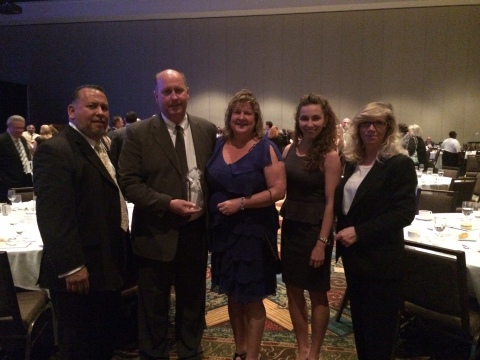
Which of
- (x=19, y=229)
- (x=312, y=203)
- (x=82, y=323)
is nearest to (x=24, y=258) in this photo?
(x=19, y=229)

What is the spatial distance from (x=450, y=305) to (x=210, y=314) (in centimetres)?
184

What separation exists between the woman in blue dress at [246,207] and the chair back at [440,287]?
30.8 inches

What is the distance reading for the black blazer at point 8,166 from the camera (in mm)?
5602

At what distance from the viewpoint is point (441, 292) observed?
2.17 meters

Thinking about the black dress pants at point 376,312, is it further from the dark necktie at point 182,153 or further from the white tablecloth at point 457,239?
the dark necktie at point 182,153

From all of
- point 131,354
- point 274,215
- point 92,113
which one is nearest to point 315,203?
point 274,215

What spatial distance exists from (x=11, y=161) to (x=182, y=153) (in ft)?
14.6

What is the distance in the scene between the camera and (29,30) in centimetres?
1522

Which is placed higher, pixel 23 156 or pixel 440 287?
pixel 23 156

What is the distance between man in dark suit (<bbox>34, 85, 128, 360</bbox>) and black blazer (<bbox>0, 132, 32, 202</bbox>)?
4.34m

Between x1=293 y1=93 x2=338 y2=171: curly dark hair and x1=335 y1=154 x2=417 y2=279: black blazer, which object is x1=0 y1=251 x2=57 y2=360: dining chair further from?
x1=335 y1=154 x2=417 y2=279: black blazer

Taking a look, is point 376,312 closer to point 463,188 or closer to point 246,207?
point 246,207

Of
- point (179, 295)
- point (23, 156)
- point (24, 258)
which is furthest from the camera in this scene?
point (23, 156)

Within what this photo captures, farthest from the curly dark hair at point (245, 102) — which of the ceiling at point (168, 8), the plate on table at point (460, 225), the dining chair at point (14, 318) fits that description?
the ceiling at point (168, 8)
